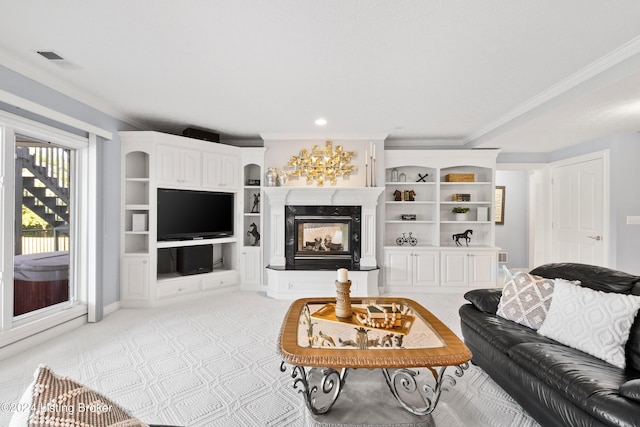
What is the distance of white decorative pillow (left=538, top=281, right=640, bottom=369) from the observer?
172cm

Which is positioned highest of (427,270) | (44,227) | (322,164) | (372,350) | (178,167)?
(322,164)

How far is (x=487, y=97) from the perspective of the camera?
322 cm

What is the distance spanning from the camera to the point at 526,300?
2.26 m

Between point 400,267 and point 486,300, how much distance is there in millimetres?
2268

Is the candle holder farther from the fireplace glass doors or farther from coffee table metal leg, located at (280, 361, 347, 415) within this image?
the fireplace glass doors

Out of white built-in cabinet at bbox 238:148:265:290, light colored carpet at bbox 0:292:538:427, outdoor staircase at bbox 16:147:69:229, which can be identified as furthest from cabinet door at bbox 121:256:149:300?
white built-in cabinet at bbox 238:148:265:290

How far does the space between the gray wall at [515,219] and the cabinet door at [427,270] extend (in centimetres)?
263

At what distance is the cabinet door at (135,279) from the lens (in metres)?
3.98

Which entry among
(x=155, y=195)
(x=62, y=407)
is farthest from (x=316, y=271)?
(x=62, y=407)

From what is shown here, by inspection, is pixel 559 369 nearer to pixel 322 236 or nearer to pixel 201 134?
pixel 322 236

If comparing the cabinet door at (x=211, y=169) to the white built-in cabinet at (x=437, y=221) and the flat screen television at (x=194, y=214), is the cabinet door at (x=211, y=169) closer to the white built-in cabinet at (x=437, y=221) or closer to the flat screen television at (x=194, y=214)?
the flat screen television at (x=194, y=214)

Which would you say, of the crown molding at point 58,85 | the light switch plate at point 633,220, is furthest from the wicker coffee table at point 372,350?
the light switch plate at point 633,220

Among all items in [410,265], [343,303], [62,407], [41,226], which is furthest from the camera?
[410,265]

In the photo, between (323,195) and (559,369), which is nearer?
(559,369)
